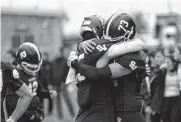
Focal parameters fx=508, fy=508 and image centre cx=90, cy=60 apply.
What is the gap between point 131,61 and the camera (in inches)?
211

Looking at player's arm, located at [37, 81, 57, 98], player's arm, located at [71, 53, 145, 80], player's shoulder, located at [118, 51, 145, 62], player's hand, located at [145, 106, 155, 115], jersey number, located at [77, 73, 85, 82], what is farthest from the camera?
player's hand, located at [145, 106, 155, 115]

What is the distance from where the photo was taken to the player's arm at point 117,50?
5.29 meters

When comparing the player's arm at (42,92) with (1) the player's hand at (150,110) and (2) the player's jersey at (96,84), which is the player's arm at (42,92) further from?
(1) the player's hand at (150,110)

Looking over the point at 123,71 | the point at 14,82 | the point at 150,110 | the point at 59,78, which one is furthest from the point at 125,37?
the point at 59,78

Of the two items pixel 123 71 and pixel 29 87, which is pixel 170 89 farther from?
pixel 123 71

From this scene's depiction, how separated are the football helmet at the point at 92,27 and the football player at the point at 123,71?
42 centimetres

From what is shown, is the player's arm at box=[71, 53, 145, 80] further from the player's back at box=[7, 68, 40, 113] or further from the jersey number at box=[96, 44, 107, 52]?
the player's back at box=[7, 68, 40, 113]

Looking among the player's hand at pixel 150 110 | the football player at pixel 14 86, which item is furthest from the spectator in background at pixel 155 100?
the football player at pixel 14 86

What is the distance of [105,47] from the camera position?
17.4 feet

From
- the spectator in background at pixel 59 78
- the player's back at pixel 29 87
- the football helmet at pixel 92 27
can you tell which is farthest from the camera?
the spectator in background at pixel 59 78

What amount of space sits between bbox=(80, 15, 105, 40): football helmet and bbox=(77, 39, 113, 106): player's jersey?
0.52 meters

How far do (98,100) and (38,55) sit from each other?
7.70 feet

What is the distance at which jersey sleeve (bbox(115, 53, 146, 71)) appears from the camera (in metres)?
5.33

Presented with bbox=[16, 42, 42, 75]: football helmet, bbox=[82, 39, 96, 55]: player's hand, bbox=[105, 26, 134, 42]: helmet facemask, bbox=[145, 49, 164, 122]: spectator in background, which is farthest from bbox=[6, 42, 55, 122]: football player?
bbox=[145, 49, 164, 122]: spectator in background
